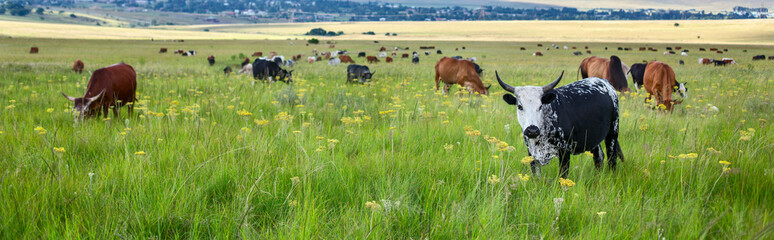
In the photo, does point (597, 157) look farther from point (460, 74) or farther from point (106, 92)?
point (460, 74)

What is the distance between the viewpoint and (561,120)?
153 inches

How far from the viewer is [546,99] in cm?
380

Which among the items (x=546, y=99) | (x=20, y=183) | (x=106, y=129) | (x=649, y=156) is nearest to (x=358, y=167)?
(x=546, y=99)

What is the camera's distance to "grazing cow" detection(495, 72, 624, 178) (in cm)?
379

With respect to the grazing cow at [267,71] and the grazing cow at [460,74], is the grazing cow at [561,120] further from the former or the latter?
the grazing cow at [267,71]

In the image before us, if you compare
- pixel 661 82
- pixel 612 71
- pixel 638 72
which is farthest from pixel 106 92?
pixel 638 72

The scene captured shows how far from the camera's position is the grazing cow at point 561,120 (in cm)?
379

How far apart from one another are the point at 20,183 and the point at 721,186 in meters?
5.30

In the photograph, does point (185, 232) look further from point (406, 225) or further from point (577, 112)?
point (577, 112)

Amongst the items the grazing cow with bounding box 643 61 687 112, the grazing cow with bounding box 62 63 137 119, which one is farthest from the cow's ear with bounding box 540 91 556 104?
the grazing cow with bounding box 643 61 687 112

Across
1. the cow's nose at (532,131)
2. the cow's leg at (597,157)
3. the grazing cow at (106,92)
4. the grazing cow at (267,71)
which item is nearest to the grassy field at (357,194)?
the cow's leg at (597,157)

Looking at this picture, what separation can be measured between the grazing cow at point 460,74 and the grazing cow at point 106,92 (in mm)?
7650

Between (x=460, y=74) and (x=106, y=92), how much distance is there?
28.4ft

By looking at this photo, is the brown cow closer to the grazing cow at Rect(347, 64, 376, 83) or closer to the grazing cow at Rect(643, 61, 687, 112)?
the grazing cow at Rect(643, 61, 687, 112)
